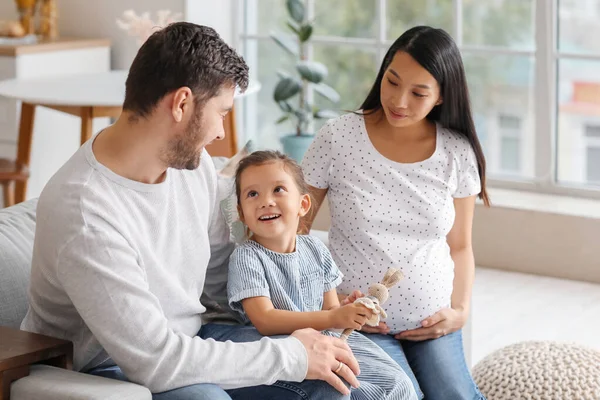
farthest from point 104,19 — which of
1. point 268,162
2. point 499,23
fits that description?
point 268,162

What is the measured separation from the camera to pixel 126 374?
1.84 meters

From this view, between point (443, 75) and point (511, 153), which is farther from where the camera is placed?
point (511, 153)

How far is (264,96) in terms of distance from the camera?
5.48 meters

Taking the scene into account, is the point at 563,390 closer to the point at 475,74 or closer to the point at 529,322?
the point at 529,322

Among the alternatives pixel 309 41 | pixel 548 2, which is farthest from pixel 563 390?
pixel 309 41

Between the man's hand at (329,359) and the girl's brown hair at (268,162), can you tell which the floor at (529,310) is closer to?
the girl's brown hair at (268,162)

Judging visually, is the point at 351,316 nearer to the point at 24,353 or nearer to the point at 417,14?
the point at 24,353

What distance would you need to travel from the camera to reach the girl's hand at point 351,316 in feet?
6.74

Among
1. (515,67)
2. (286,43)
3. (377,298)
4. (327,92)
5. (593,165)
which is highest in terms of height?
(286,43)

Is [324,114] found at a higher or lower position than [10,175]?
higher

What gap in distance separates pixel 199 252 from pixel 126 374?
34 centimetres

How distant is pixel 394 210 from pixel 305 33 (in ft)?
8.43

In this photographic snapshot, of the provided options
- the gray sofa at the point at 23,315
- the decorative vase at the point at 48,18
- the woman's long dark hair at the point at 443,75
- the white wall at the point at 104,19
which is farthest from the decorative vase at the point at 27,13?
the woman's long dark hair at the point at 443,75

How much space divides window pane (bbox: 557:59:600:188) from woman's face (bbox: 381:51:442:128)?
7.59ft
